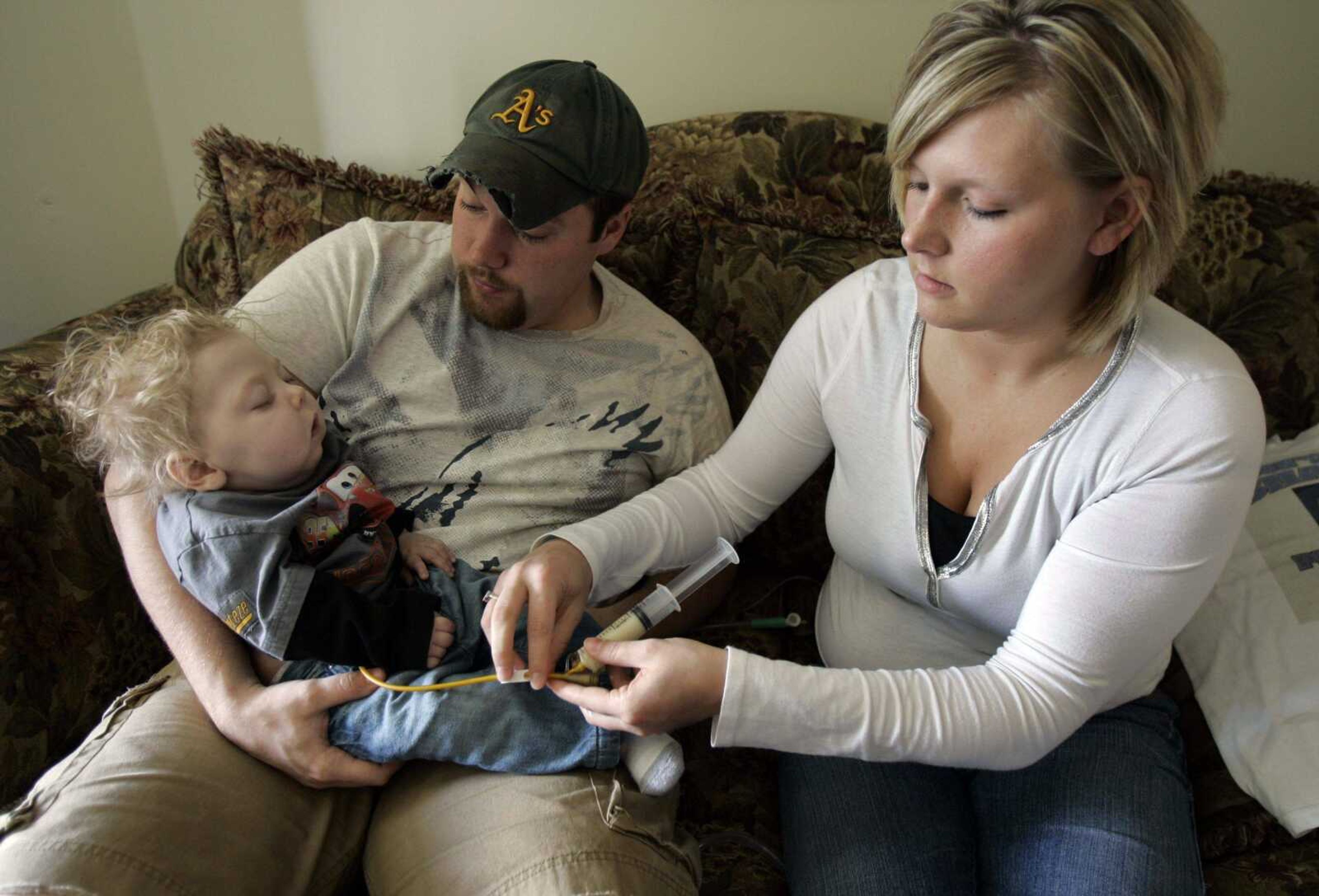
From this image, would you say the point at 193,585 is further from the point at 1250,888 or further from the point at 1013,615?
the point at 1250,888

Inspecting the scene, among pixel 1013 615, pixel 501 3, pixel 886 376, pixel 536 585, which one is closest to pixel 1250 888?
pixel 1013 615

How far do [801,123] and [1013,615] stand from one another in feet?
3.11

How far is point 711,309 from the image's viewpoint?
61.6 inches

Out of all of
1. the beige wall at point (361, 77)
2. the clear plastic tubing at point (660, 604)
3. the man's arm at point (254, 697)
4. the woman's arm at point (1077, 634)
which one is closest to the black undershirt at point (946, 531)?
the woman's arm at point (1077, 634)

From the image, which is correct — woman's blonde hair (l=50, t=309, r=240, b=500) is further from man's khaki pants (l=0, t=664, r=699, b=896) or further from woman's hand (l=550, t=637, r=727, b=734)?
woman's hand (l=550, t=637, r=727, b=734)

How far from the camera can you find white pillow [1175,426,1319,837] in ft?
3.74

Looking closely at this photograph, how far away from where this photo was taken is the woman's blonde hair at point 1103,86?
836 millimetres

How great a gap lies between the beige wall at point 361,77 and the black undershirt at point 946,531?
0.96 m

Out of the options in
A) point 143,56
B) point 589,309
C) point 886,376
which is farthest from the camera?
point 143,56

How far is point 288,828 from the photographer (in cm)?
105

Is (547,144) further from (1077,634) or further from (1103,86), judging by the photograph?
(1077,634)

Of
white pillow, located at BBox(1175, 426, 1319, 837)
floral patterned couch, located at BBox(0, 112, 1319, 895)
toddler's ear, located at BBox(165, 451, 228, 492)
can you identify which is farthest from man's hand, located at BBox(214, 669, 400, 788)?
white pillow, located at BBox(1175, 426, 1319, 837)

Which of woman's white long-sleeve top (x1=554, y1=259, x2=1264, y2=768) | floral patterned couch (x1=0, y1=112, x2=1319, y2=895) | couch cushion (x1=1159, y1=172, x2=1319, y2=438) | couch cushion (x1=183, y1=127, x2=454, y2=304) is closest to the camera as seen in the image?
woman's white long-sleeve top (x1=554, y1=259, x2=1264, y2=768)

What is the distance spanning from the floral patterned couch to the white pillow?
0.05 metres
